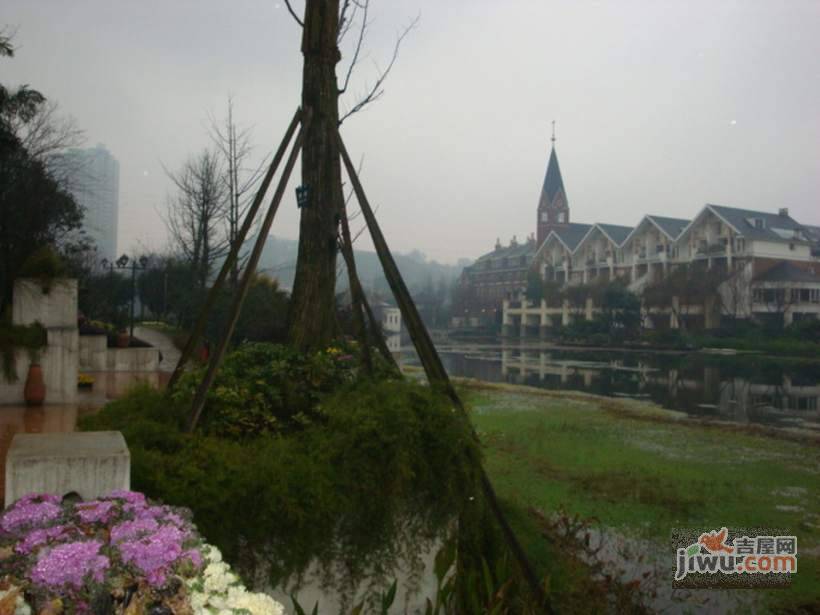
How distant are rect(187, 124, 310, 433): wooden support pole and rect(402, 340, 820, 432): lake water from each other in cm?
1153

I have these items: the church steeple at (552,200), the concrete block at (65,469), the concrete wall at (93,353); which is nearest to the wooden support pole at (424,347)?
the concrete block at (65,469)

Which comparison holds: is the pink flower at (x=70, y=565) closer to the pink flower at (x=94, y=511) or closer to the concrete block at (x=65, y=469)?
the pink flower at (x=94, y=511)

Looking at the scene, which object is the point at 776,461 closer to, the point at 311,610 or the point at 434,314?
the point at 311,610

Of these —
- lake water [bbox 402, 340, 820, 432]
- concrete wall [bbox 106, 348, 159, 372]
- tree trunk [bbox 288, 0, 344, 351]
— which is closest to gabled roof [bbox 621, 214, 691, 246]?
lake water [bbox 402, 340, 820, 432]

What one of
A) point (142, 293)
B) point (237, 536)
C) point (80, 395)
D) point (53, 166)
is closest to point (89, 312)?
point (53, 166)

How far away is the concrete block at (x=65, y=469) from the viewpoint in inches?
98.2

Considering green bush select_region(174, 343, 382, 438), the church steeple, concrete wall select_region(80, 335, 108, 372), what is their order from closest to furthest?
green bush select_region(174, 343, 382, 438) → concrete wall select_region(80, 335, 108, 372) → the church steeple

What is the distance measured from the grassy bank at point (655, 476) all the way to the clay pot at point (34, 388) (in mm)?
5706

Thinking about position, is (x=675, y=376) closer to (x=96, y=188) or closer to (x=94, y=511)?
(x=96, y=188)

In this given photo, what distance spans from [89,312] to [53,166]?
4608mm

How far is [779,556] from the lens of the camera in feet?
17.5

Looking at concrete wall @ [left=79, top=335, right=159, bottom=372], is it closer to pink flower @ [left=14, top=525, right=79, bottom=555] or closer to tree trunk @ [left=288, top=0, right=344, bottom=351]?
tree trunk @ [left=288, top=0, right=344, bottom=351]

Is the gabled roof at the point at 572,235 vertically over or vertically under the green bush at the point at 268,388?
over

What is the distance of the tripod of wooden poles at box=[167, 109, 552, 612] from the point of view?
146 inches
